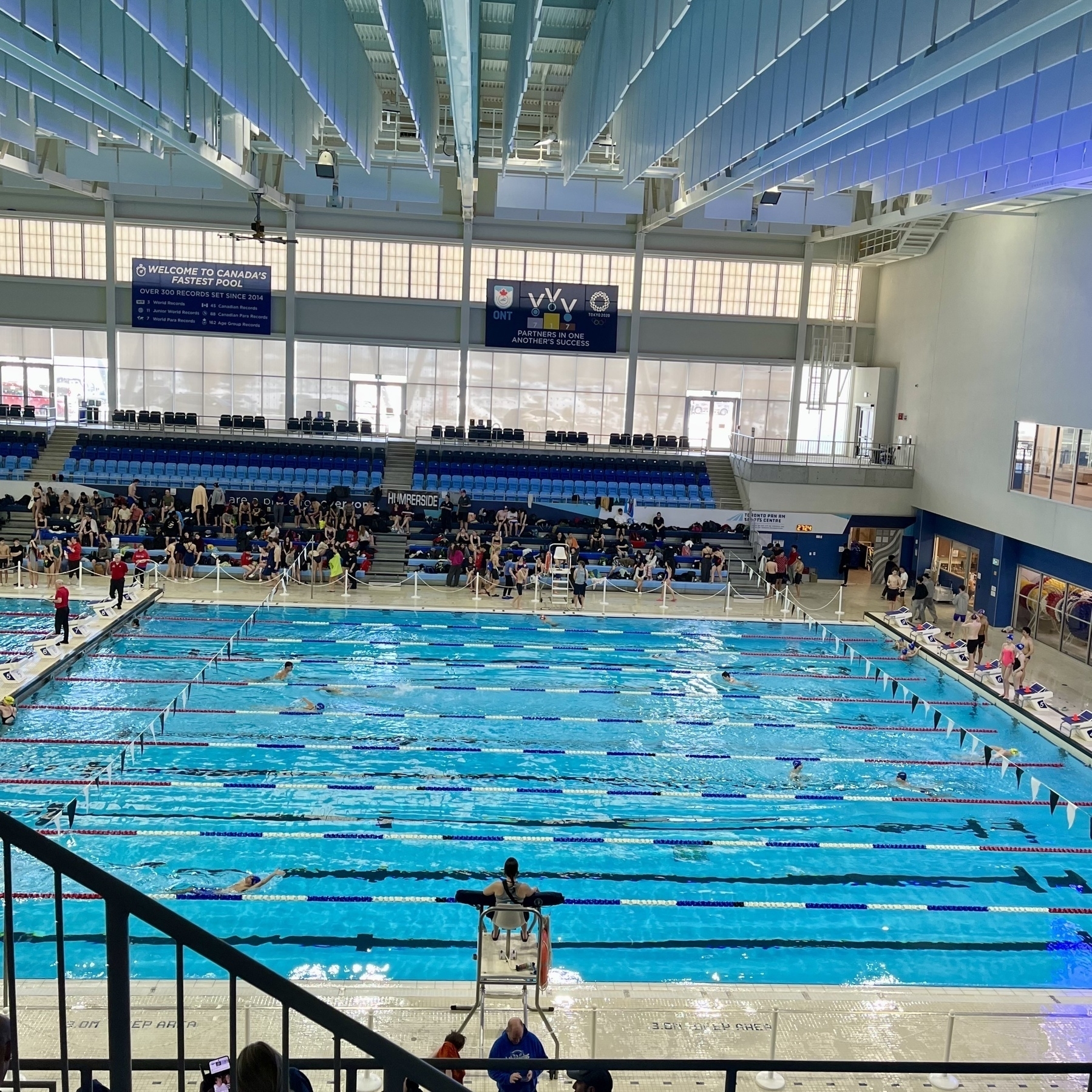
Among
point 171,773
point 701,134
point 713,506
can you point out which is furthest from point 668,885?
point 713,506

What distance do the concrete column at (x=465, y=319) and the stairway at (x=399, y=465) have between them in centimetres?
270

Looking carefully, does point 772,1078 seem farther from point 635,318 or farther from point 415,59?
point 635,318

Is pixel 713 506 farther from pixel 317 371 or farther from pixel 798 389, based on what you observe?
pixel 317 371

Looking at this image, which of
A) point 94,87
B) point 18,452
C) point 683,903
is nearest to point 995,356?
point 683,903

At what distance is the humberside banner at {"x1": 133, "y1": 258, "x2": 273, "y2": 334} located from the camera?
3269cm

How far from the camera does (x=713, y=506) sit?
29.1 metres

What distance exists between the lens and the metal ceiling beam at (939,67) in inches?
303

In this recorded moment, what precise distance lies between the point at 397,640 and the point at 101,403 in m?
20.0

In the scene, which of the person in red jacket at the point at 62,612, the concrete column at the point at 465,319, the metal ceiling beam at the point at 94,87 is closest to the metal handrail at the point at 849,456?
the concrete column at the point at 465,319

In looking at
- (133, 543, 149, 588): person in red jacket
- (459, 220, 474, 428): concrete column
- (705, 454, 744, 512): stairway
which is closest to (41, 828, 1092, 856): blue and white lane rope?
(133, 543, 149, 588): person in red jacket

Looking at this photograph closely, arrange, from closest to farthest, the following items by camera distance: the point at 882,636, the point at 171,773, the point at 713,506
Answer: the point at 171,773, the point at 882,636, the point at 713,506

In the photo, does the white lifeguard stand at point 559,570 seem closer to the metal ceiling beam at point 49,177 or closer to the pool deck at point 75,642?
the pool deck at point 75,642

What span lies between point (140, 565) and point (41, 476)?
8.37m

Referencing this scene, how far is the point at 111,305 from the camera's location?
108ft
